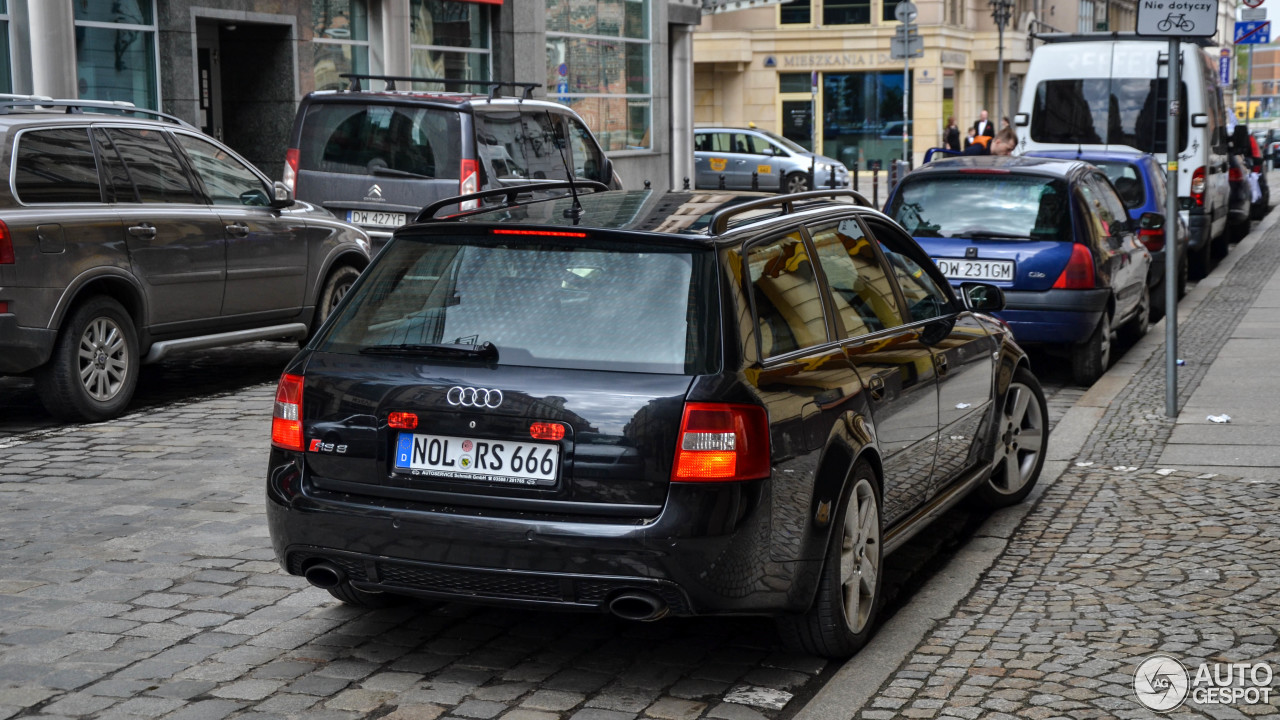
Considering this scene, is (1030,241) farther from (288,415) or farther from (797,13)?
(797,13)

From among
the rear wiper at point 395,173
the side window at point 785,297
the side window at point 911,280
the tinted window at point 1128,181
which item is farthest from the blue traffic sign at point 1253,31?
the side window at point 785,297

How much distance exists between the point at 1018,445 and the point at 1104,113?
12.8m

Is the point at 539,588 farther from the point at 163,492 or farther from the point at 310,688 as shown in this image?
the point at 163,492

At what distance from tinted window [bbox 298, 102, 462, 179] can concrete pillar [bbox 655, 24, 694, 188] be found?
18.0 m

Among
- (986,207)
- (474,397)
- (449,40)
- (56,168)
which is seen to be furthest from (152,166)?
(449,40)

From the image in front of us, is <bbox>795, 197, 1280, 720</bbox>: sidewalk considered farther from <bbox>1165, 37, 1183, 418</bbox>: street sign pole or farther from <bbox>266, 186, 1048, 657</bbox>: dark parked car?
<bbox>266, 186, 1048, 657</bbox>: dark parked car

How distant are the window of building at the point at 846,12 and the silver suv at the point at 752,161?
59.5 ft

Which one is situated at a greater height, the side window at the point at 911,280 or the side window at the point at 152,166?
the side window at the point at 152,166

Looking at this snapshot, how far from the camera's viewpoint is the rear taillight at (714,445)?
444 centimetres

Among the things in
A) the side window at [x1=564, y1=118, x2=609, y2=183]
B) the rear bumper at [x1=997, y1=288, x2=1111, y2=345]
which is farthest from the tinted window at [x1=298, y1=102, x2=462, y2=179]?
the rear bumper at [x1=997, y1=288, x2=1111, y2=345]

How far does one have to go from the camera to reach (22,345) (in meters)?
8.64

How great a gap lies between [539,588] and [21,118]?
595cm

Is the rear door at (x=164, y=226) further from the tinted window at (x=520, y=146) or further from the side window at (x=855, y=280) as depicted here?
the side window at (x=855, y=280)

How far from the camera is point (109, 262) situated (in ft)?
30.1
